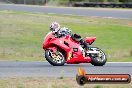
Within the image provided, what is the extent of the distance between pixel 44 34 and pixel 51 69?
1576 cm

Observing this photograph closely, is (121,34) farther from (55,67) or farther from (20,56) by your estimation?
(55,67)

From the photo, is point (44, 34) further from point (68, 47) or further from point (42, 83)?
point (42, 83)

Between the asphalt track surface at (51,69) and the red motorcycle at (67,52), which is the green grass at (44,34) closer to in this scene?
the asphalt track surface at (51,69)

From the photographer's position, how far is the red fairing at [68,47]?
55.0 ft

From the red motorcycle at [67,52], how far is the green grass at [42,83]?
3.43 m

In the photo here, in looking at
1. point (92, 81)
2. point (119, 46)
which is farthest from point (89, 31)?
point (92, 81)

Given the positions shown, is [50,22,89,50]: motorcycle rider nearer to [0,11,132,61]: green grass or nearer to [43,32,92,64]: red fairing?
[43,32,92,64]: red fairing

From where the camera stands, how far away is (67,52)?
1688 cm

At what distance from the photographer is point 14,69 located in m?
15.6

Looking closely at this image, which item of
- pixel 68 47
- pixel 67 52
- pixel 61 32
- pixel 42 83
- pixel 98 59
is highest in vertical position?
pixel 61 32

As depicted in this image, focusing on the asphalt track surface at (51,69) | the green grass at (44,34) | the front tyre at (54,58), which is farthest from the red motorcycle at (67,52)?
the green grass at (44,34)

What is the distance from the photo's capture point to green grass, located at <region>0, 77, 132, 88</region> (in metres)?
11.8

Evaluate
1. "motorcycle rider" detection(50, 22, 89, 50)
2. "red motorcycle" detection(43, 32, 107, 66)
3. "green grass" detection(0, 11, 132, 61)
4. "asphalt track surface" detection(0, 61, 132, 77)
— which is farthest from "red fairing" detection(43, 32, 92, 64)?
"green grass" detection(0, 11, 132, 61)

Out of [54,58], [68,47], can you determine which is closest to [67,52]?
[68,47]
